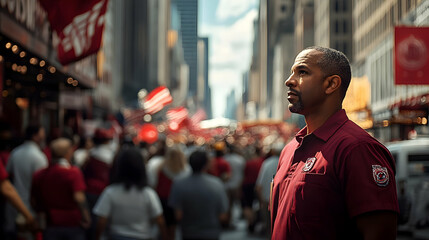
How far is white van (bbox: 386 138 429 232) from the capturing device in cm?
1178

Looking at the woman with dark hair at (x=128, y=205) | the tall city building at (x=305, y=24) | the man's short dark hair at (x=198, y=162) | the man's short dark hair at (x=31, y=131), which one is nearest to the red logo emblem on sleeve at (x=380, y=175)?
the woman with dark hair at (x=128, y=205)

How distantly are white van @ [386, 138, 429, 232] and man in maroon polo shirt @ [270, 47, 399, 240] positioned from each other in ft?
29.1

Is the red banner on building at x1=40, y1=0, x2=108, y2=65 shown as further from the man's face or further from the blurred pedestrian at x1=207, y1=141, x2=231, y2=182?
the man's face

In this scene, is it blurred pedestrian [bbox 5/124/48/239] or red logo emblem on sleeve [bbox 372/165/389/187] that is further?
blurred pedestrian [bbox 5/124/48/239]

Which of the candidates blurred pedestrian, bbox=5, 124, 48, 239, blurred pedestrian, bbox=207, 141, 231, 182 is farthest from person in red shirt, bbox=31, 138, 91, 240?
blurred pedestrian, bbox=207, 141, 231, 182

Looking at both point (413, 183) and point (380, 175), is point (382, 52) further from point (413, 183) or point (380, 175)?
point (380, 175)

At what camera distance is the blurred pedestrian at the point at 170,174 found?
10.9 meters

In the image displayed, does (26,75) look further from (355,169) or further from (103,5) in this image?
(355,169)

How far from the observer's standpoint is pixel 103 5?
11180 millimetres

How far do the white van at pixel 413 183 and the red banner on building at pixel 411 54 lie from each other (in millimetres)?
1231

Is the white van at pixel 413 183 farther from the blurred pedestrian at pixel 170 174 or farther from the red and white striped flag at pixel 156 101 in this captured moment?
the red and white striped flag at pixel 156 101

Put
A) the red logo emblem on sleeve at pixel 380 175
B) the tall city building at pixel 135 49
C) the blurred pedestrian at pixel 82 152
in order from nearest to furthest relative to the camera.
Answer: the red logo emblem on sleeve at pixel 380 175
the blurred pedestrian at pixel 82 152
the tall city building at pixel 135 49

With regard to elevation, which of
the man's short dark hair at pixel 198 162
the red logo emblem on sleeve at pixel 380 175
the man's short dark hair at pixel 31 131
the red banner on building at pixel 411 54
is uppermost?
the red banner on building at pixel 411 54

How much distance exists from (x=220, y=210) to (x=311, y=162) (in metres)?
5.11
